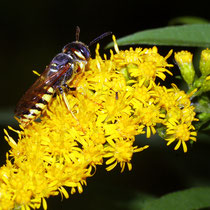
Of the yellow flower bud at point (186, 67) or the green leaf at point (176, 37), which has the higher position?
the green leaf at point (176, 37)

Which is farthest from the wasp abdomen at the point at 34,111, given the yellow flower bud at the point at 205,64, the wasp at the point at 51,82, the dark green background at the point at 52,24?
the dark green background at the point at 52,24

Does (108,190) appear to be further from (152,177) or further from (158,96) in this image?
(158,96)

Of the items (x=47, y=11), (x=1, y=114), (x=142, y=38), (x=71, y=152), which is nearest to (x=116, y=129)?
(x=71, y=152)

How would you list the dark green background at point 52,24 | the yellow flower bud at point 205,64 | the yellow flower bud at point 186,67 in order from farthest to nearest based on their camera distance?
the dark green background at point 52,24 < the yellow flower bud at point 186,67 < the yellow flower bud at point 205,64

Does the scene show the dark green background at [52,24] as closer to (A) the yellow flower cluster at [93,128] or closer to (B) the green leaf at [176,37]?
(A) the yellow flower cluster at [93,128]

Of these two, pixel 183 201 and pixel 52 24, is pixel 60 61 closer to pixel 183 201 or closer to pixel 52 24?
pixel 183 201
